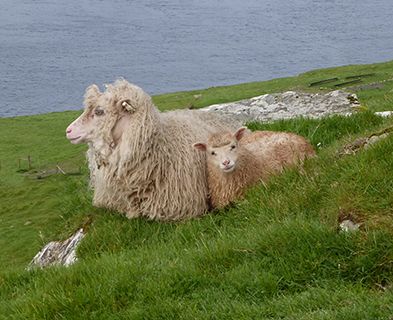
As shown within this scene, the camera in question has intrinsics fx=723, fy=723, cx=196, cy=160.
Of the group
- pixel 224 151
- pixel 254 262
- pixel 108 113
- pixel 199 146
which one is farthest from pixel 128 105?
pixel 254 262

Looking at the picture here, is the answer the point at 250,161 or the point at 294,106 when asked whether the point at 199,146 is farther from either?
the point at 294,106

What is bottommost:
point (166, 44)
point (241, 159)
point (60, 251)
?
point (166, 44)

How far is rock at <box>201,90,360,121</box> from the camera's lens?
1125 centimetres

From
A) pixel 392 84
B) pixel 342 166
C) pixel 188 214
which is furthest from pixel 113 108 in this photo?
pixel 392 84

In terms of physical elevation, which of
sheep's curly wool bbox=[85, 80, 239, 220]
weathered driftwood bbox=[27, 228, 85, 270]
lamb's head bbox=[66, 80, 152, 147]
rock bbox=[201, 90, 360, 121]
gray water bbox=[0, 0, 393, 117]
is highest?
lamb's head bbox=[66, 80, 152, 147]

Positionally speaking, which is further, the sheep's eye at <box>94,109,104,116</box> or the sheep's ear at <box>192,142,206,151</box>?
the sheep's eye at <box>94,109,104,116</box>

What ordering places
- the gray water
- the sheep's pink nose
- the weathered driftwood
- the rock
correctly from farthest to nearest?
1. the gray water
2. the rock
3. the weathered driftwood
4. the sheep's pink nose

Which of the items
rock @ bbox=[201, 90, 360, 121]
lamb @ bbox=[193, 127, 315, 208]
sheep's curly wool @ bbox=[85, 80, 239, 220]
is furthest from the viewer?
rock @ bbox=[201, 90, 360, 121]

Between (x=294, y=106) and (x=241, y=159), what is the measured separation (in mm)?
5128

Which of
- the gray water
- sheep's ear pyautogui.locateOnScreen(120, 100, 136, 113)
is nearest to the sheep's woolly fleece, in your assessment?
sheep's ear pyautogui.locateOnScreen(120, 100, 136, 113)

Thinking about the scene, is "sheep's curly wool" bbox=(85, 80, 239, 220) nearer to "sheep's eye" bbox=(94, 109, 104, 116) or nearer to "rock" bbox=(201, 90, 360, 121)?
"sheep's eye" bbox=(94, 109, 104, 116)

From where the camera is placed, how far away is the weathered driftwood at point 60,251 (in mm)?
7617

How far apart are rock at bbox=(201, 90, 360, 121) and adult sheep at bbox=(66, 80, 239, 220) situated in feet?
12.6

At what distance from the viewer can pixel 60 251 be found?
8.14 meters
